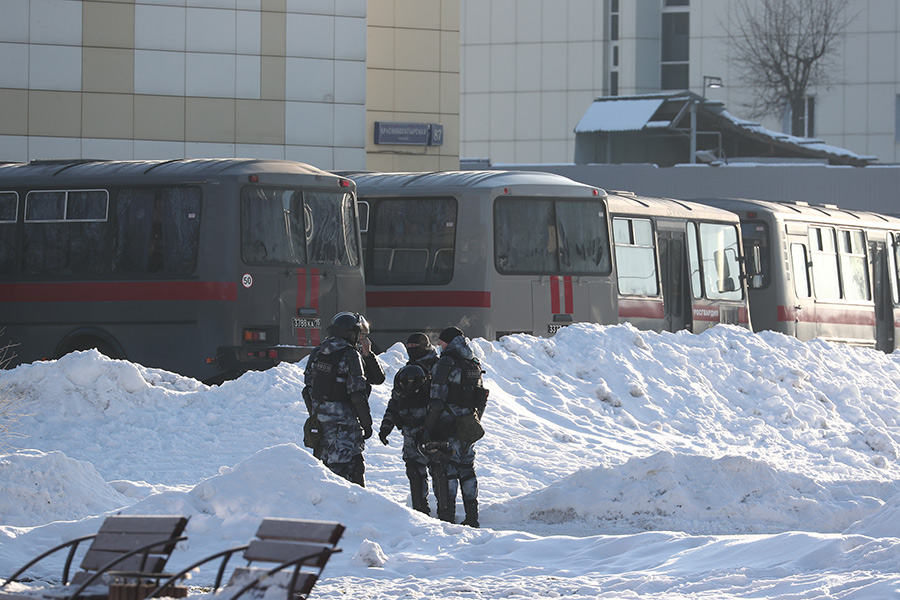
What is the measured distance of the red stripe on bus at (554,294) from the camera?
22.8m

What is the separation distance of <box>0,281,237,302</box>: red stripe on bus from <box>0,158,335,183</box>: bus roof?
152 centimetres

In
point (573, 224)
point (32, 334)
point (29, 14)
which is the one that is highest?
point (29, 14)

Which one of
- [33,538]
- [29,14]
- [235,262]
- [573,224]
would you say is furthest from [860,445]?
[29,14]

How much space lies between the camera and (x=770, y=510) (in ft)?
47.6

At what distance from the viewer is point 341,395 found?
41.8 ft

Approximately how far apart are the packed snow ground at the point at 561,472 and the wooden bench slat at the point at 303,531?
2.51m

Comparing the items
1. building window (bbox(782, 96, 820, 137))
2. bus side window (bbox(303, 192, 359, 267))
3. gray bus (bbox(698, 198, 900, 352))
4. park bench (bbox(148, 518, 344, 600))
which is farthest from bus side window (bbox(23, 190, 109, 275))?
building window (bbox(782, 96, 820, 137))

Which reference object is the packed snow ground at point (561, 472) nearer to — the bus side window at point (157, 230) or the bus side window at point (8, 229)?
the bus side window at point (157, 230)

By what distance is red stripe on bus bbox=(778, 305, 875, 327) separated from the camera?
28.8 m

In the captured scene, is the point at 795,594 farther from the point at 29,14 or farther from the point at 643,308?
the point at 29,14

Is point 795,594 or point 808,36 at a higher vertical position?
point 808,36

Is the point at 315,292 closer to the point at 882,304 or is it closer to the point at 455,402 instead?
the point at 455,402

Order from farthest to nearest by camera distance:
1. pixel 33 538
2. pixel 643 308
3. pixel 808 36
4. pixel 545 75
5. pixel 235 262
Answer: pixel 545 75, pixel 808 36, pixel 643 308, pixel 235 262, pixel 33 538

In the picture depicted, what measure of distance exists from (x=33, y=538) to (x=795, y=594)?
5.38 m
